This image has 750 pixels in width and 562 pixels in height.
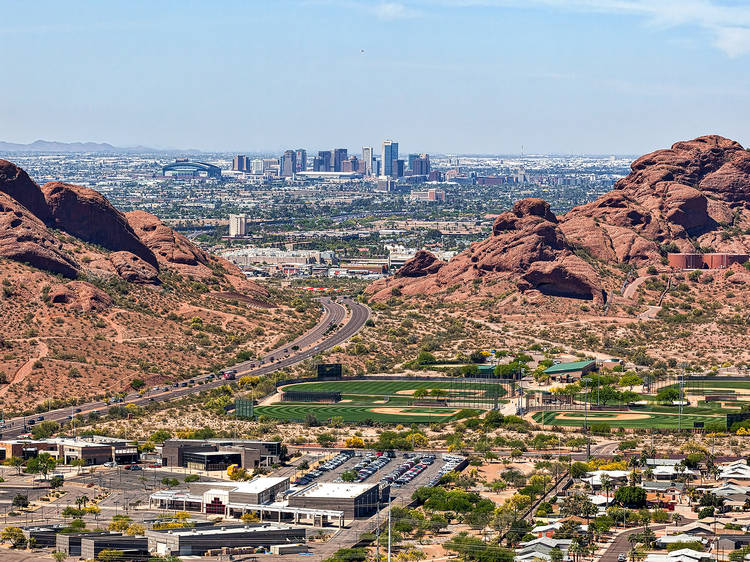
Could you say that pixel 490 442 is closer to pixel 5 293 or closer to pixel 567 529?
pixel 567 529

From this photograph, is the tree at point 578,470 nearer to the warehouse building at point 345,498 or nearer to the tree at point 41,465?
the warehouse building at point 345,498

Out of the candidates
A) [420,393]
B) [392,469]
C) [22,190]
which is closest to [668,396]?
[420,393]

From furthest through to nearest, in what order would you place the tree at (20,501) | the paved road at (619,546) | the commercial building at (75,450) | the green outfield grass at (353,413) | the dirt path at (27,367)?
1. the dirt path at (27,367)
2. the green outfield grass at (353,413)
3. the commercial building at (75,450)
4. the tree at (20,501)
5. the paved road at (619,546)

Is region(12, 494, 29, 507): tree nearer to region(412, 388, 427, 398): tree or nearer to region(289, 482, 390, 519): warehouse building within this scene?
region(289, 482, 390, 519): warehouse building

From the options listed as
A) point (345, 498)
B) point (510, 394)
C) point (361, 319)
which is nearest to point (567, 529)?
point (345, 498)

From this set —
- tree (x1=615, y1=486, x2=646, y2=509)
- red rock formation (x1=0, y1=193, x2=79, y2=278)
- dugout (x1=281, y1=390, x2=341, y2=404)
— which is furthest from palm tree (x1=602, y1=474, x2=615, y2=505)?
red rock formation (x1=0, y1=193, x2=79, y2=278)

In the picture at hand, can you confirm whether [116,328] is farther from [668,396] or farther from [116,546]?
[116,546]

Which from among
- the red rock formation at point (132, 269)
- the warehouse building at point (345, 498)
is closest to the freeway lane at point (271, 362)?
the red rock formation at point (132, 269)
